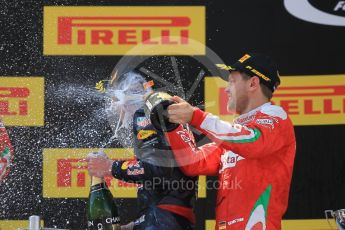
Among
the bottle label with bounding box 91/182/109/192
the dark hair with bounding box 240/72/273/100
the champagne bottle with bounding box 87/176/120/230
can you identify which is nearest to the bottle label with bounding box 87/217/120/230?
the champagne bottle with bounding box 87/176/120/230

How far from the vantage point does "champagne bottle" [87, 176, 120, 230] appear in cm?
304

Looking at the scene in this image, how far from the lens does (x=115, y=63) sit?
402cm

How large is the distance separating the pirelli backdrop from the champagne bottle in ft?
2.74

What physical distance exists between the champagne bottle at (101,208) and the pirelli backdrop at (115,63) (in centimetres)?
84

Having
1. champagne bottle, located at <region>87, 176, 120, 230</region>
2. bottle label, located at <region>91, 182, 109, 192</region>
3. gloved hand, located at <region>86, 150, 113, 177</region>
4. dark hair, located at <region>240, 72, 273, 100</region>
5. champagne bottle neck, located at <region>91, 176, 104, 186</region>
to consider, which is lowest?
champagne bottle, located at <region>87, 176, 120, 230</region>

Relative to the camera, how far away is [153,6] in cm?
403

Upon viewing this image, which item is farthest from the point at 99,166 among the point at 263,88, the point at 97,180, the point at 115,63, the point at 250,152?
the point at 115,63

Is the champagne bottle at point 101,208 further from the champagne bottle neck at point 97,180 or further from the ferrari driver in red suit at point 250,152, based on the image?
the ferrari driver in red suit at point 250,152

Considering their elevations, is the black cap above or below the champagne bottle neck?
above

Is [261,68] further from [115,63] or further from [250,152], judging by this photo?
[115,63]

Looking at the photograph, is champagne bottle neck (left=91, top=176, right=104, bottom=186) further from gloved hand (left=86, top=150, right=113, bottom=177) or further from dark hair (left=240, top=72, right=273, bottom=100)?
dark hair (left=240, top=72, right=273, bottom=100)

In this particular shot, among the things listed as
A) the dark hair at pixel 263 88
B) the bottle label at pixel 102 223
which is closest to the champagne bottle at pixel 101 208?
the bottle label at pixel 102 223

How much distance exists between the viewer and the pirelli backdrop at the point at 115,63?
400 cm

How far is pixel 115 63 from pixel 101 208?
111cm
